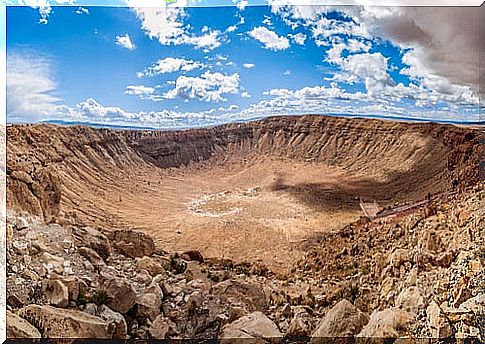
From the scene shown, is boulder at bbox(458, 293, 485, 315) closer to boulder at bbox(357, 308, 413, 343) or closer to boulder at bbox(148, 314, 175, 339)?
boulder at bbox(357, 308, 413, 343)

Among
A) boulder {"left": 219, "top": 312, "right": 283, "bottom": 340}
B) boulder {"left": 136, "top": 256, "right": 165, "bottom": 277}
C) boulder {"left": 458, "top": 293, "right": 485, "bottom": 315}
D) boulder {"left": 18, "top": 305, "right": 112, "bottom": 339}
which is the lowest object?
boulder {"left": 219, "top": 312, "right": 283, "bottom": 340}

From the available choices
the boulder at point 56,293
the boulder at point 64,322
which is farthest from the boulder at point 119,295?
the boulder at point 56,293

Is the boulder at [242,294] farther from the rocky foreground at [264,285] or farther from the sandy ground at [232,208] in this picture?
the sandy ground at [232,208]

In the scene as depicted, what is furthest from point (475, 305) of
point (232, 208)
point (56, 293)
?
point (56, 293)

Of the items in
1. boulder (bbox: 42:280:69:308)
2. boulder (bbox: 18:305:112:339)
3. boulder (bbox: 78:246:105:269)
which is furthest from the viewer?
boulder (bbox: 78:246:105:269)

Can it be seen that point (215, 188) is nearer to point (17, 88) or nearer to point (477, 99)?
point (17, 88)

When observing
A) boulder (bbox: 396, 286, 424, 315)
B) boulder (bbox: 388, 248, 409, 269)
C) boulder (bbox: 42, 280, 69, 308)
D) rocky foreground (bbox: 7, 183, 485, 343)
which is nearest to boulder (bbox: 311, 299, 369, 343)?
rocky foreground (bbox: 7, 183, 485, 343)
